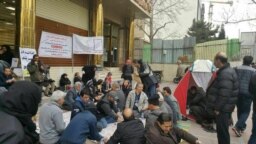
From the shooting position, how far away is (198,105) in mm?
10141

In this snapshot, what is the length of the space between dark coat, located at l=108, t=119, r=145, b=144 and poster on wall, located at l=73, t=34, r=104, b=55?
42.3 ft

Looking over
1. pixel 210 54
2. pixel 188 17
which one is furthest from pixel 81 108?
pixel 188 17

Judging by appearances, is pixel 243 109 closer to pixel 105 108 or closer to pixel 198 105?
pixel 198 105

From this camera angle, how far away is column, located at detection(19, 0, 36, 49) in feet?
42.8

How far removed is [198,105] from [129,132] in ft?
17.2

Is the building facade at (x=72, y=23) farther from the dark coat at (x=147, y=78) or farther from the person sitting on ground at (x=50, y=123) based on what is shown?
the person sitting on ground at (x=50, y=123)

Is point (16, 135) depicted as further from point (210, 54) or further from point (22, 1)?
point (210, 54)

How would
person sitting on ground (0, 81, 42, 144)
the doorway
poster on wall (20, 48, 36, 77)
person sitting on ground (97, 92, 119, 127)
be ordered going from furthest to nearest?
1. the doorway
2. poster on wall (20, 48, 36, 77)
3. person sitting on ground (97, 92, 119, 127)
4. person sitting on ground (0, 81, 42, 144)

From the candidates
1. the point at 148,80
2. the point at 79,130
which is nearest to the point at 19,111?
the point at 79,130

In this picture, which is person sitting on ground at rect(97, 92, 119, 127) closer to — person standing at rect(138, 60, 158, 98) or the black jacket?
person standing at rect(138, 60, 158, 98)

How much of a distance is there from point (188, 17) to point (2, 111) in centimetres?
5872

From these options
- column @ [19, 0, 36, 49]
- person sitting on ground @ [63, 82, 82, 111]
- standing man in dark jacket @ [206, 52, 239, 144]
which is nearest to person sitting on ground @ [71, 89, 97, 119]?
standing man in dark jacket @ [206, 52, 239, 144]

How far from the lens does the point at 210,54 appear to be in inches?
1067

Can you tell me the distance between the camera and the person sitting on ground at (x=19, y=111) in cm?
204
